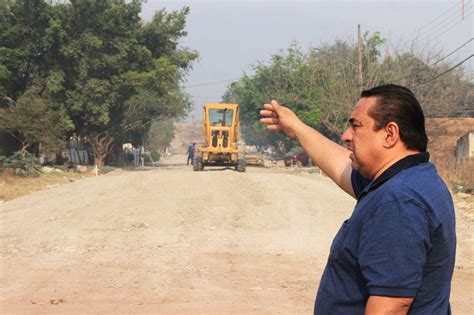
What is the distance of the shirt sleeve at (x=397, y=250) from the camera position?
196cm

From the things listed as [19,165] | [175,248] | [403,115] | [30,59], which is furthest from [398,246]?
[30,59]

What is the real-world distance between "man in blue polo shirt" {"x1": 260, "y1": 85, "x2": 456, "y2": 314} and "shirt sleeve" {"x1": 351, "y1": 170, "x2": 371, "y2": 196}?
37 cm

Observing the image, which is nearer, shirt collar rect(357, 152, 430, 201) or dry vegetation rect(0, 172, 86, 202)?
shirt collar rect(357, 152, 430, 201)

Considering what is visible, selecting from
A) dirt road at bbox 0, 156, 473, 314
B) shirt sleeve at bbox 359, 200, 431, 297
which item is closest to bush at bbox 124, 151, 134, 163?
dirt road at bbox 0, 156, 473, 314

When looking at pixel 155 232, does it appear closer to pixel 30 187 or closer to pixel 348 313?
pixel 348 313

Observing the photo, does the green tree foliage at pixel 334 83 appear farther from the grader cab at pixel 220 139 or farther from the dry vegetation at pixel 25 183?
the dry vegetation at pixel 25 183

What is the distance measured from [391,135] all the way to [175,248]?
381 inches

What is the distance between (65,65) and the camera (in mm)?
34219

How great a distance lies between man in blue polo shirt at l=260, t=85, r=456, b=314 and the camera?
198 centimetres

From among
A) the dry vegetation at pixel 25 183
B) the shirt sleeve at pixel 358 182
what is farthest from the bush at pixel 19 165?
the shirt sleeve at pixel 358 182

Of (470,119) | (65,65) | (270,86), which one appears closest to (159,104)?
(270,86)

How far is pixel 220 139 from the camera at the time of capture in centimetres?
2883

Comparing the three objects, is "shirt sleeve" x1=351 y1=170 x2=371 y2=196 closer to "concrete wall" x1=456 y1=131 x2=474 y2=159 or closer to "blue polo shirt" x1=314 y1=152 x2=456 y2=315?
"blue polo shirt" x1=314 y1=152 x2=456 y2=315

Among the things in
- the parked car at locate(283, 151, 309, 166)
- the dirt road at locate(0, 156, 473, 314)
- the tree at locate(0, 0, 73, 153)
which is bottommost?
the dirt road at locate(0, 156, 473, 314)
